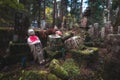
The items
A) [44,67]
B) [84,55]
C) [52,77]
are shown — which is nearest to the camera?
[52,77]

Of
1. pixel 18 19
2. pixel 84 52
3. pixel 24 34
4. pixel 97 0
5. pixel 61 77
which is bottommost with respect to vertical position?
pixel 61 77

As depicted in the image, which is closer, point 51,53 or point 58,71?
point 58,71

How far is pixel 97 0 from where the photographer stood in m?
21.8

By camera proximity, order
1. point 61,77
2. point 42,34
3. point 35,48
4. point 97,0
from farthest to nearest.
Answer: point 97,0 < point 42,34 < point 35,48 < point 61,77

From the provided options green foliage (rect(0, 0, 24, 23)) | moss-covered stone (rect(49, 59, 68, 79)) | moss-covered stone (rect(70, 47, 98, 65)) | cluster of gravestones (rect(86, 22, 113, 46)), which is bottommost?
moss-covered stone (rect(49, 59, 68, 79))

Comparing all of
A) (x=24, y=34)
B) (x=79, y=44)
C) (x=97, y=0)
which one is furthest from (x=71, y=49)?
(x=97, y=0)

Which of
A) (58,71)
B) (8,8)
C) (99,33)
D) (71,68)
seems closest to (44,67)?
(58,71)

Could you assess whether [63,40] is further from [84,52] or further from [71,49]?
[84,52]

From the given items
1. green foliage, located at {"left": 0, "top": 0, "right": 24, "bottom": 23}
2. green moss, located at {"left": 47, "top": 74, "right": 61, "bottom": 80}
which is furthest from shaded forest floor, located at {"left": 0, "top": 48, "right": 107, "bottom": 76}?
green foliage, located at {"left": 0, "top": 0, "right": 24, "bottom": 23}

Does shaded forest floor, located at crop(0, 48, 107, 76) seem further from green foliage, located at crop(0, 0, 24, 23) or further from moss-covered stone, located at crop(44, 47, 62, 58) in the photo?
green foliage, located at crop(0, 0, 24, 23)

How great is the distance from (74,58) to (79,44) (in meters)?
0.94

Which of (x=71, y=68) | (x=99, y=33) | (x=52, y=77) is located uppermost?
(x=99, y=33)

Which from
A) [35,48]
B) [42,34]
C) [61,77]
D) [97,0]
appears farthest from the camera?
[97,0]

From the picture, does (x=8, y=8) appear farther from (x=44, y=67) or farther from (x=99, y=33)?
(x=99, y=33)
